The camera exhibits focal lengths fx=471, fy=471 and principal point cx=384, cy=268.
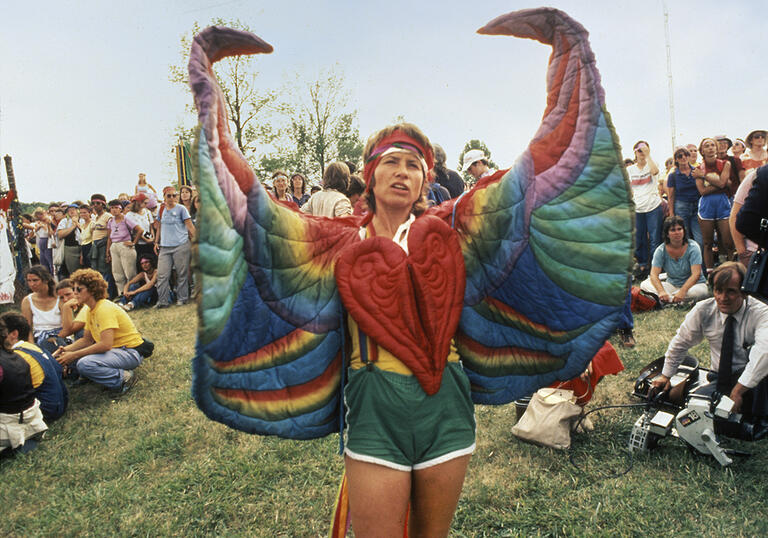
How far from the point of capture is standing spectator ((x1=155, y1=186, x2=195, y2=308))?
831 centimetres

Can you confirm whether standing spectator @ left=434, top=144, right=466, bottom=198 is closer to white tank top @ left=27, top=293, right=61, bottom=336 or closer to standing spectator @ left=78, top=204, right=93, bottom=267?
white tank top @ left=27, top=293, right=61, bottom=336

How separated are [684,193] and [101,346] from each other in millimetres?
7793

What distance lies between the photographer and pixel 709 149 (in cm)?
613

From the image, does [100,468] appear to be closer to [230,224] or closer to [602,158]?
[230,224]

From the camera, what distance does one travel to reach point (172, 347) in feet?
20.4

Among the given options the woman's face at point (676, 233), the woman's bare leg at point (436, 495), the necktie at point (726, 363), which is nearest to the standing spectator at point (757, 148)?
the woman's face at point (676, 233)

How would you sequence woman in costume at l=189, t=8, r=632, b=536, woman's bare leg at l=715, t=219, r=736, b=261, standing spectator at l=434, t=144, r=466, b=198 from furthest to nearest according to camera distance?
woman's bare leg at l=715, t=219, r=736, b=261, standing spectator at l=434, t=144, r=466, b=198, woman in costume at l=189, t=8, r=632, b=536

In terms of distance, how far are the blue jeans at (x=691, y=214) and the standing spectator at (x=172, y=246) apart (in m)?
7.86

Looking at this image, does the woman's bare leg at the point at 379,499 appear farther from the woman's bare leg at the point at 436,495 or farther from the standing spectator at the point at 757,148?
the standing spectator at the point at 757,148

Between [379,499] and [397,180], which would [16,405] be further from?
[397,180]

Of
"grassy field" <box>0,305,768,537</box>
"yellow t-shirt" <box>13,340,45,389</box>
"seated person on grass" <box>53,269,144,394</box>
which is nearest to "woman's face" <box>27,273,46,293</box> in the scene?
"seated person on grass" <box>53,269,144,394</box>

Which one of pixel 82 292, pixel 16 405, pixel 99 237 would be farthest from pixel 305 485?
pixel 99 237

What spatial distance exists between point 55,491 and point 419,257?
338 centimetres

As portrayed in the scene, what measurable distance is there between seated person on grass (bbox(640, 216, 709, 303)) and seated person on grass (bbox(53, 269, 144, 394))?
248 inches
